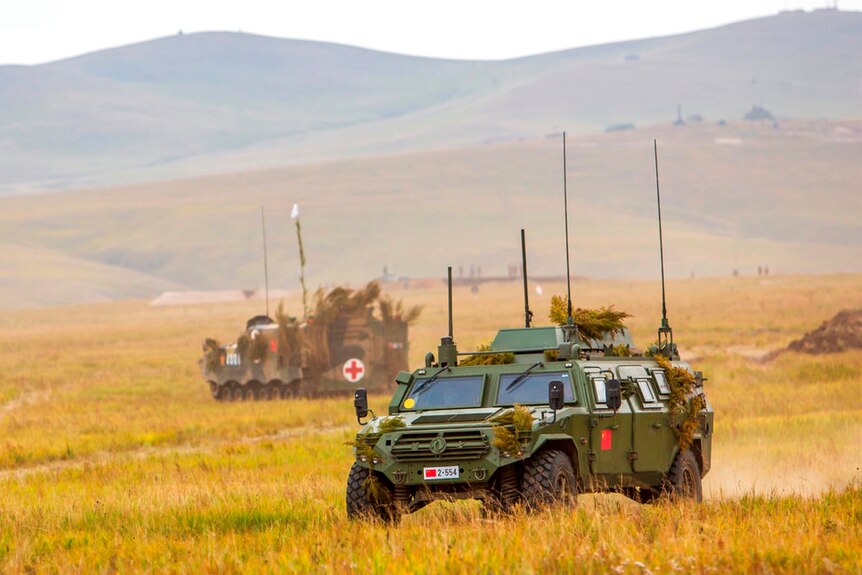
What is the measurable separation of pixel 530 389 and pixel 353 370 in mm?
24105

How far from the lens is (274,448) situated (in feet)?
85.3

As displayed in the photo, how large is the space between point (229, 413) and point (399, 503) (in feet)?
64.3

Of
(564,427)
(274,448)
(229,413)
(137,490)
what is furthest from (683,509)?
(229,413)

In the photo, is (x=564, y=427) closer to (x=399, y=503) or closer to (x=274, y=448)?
(x=399, y=503)

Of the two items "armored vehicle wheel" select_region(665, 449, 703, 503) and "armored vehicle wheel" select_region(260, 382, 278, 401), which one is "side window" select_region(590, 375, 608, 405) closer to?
"armored vehicle wheel" select_region(665, 449, 703, 503)

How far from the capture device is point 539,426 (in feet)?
47.0

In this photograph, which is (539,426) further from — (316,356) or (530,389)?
(316,356)

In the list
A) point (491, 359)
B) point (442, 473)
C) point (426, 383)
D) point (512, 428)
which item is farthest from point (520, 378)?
point (442, 473)

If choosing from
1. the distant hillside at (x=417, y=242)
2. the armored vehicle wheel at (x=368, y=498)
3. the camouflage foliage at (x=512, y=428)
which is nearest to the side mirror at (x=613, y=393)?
the camouflage foliage at (x=512, y=428)

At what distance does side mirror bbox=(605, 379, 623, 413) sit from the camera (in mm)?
14859

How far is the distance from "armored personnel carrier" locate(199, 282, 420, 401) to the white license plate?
24926mm

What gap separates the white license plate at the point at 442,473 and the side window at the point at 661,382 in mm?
3697

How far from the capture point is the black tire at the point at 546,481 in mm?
13953

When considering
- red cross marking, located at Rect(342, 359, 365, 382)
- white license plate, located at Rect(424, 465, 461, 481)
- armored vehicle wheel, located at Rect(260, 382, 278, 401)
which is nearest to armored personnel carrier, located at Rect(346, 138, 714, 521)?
white license plate, located at Rect(424, 465, 461, 481)
